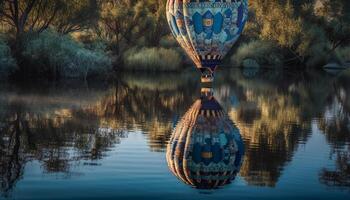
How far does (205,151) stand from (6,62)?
23383 millimetres

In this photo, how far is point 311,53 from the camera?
58125 millimetres

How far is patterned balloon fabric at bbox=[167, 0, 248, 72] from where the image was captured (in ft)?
99.3

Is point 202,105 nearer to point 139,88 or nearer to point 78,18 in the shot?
point 139,88

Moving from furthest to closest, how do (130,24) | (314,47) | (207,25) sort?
(314,47) < (130,24) < (207,25)

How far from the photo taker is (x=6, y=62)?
34781 mm

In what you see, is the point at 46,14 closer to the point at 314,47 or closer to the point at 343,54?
the point at 314,47

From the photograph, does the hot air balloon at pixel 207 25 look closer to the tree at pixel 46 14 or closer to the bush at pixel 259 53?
the tree at pixel 46 14

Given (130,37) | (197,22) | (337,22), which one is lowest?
(130,37)

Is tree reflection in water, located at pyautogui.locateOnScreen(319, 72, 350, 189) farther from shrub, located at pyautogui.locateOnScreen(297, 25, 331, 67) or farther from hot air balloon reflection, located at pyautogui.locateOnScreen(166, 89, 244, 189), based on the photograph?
shrub, located at pyautogui.locateOnScreen(297, 25, 331, 67)

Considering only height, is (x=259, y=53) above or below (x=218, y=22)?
below

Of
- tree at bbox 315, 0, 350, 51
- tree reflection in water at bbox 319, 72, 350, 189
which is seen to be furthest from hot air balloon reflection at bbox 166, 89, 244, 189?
tree at bbox 315, 0, 350, 51

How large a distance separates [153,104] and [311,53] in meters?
36.4

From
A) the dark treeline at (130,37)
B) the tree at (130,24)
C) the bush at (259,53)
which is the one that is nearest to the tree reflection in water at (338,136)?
the dark treeline at (130,37)

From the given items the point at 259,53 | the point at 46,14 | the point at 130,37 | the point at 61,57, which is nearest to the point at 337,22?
the point at 259,53
